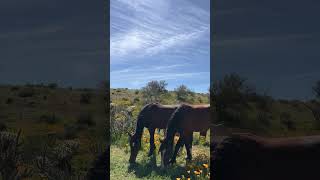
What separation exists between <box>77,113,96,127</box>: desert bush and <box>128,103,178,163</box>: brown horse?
462 cm

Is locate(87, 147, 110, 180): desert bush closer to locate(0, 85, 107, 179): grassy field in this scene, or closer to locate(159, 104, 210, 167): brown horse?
locate(0, 85, 107, 179): grassy field

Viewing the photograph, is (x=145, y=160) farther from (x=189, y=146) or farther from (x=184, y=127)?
(x=184, y=127)

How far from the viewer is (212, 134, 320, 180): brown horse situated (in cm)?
445

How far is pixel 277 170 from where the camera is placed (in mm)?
4625

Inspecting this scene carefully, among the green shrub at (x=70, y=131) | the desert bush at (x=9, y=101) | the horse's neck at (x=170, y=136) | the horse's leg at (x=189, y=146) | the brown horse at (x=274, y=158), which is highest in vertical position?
the desert bush at (x=9, y=101)

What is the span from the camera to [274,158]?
4520mm

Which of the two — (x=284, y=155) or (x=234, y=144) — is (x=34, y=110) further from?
(x=284, y=155)

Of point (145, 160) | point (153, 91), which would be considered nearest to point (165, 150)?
point (145, 160)

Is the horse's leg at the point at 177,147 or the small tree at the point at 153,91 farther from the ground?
the small tree at the point at 153,91

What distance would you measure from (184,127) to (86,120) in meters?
4.85

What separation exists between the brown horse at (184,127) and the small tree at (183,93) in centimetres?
197

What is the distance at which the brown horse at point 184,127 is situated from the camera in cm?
957

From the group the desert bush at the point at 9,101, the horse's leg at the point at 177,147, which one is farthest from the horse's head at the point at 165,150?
the desert bush at the point at 9,101

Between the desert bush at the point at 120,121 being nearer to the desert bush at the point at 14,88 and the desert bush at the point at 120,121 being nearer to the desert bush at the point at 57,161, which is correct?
the desert bush at the point at 57,161
